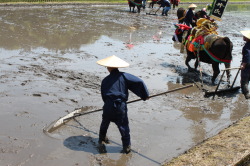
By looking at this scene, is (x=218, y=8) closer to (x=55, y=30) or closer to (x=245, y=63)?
(x=245, y=63)

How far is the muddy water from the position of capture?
15.4 ft

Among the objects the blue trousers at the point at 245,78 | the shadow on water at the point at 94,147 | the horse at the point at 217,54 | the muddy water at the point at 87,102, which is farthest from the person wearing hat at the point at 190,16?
the shadow on water at the point at 94,147

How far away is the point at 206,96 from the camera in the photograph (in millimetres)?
7148

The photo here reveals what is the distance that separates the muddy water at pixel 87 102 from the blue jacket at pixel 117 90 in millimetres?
719

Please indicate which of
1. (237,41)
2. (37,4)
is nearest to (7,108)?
(237,41)

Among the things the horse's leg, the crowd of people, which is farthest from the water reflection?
the crowd of people

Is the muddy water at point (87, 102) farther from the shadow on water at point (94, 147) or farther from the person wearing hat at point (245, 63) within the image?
the person wearing hat at point (245, 63)

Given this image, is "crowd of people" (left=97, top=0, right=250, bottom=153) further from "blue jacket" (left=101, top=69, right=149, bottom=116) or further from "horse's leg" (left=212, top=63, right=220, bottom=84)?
"horse's leg" (left=212, top=63, right=220, bottom=84)

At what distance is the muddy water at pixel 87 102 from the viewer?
469cm

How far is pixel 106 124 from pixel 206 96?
3257mm

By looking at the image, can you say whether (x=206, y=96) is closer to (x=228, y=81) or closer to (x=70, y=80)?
(x=228, y=81)

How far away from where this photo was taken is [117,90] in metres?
4.48

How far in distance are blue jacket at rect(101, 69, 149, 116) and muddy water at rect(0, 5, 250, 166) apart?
719mm

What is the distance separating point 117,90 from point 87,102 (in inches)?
83.3
